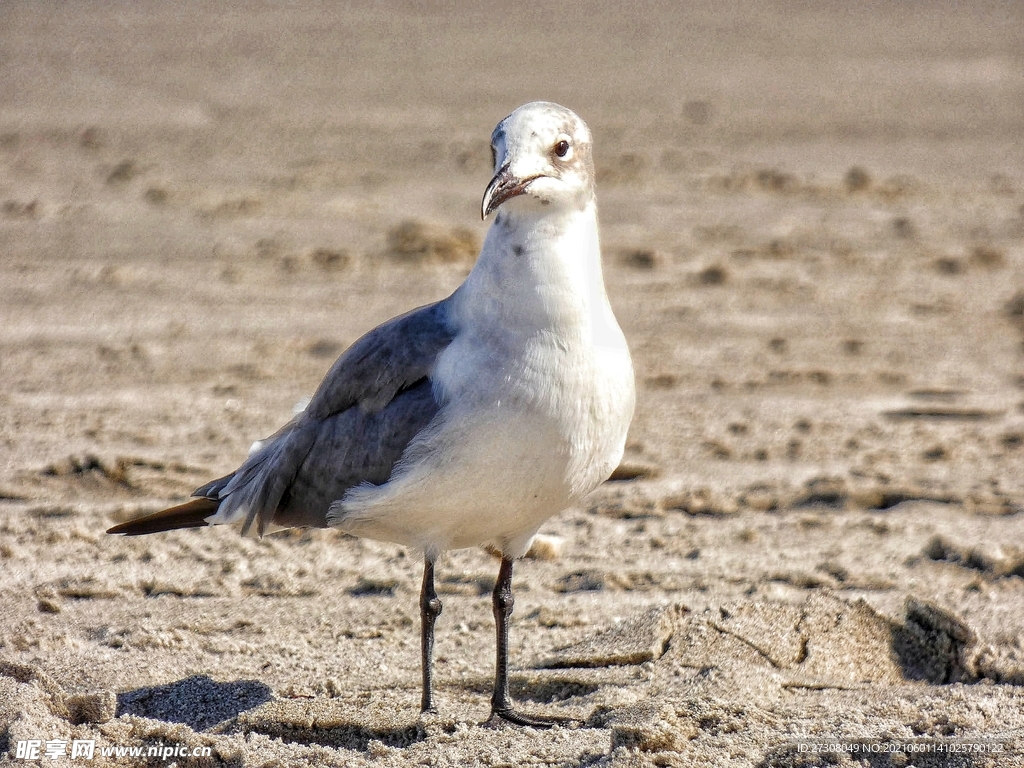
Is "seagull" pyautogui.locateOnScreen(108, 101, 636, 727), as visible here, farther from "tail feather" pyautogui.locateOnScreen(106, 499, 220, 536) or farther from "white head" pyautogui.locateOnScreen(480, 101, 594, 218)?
"tail feather" pyautogui.locateOnScreen(106, 499, 220, 536)

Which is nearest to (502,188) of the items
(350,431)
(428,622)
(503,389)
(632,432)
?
(503,389)

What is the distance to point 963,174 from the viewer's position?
11289mm

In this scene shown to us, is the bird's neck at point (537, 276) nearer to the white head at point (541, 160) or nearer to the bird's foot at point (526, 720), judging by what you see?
the white head at point (541, 160)

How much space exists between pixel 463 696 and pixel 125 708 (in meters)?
0.88

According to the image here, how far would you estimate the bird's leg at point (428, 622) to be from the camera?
12.2ft

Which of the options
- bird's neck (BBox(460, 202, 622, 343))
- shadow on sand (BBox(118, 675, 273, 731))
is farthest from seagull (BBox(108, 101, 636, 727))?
shadow on sand (BBox(118, 675, 273, 731))

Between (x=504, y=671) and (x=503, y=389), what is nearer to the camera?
(x=503, y=389)

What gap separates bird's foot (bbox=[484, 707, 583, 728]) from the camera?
3.58 metres

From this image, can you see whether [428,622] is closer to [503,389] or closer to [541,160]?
[503,389]

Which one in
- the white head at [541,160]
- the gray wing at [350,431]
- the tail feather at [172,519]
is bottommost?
the tail feather at [172,519]

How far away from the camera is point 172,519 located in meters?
4.26

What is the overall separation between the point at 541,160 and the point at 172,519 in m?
1.59

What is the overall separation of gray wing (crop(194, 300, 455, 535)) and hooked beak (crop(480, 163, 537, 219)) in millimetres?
467

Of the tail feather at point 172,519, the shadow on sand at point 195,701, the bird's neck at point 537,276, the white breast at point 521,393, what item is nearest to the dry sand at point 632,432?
the shadow on sand at point 195,701
